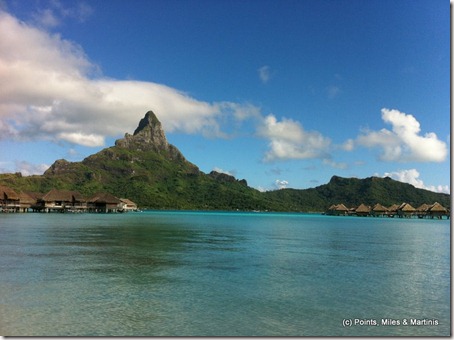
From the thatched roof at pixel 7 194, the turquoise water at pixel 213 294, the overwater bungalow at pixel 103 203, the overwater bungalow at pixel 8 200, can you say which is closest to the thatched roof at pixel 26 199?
the overwater bungalow at pixel 8 200

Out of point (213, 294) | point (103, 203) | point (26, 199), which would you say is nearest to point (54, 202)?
point (26, 199)

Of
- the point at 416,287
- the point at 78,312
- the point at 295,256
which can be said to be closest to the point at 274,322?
the point at 78,312

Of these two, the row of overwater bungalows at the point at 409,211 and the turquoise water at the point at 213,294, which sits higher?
the row of overwater bungalows at the point at 409,211

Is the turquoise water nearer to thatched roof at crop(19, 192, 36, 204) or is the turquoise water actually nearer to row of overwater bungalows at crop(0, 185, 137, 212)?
row of overwater bungalows at crop(0, 185, 137, 212)

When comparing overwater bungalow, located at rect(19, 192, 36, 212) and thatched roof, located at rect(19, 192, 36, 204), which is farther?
thatched roof, located at rect(19, 192, 36, 204)

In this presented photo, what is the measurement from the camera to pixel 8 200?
4289 inches

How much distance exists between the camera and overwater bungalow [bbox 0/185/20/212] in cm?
10656

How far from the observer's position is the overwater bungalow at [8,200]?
350 ft

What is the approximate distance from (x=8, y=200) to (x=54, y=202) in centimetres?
1346

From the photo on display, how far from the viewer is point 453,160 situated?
1339 centimetres

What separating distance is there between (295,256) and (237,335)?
18.3 m

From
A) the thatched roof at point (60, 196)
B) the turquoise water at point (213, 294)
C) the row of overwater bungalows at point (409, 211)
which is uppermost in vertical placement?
the thatched roof at point (60, 196)

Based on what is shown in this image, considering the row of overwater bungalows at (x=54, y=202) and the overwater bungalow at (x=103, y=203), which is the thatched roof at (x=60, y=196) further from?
the overwater bungalow at (x=103, y=203)

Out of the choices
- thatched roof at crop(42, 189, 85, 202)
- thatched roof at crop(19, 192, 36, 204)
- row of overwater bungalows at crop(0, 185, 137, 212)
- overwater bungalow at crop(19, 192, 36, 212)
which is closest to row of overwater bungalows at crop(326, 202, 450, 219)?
row of overwater bungalows at crop(0, 185, 137, 212)
